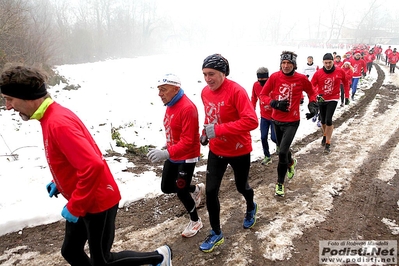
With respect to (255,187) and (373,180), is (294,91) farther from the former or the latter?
(373,180)

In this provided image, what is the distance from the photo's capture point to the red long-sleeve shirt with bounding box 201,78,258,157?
113 inches

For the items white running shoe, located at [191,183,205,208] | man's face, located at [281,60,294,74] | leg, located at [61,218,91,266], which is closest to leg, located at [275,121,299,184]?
man's face, located at [281,60,294,74]

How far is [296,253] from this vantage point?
10.9 ft

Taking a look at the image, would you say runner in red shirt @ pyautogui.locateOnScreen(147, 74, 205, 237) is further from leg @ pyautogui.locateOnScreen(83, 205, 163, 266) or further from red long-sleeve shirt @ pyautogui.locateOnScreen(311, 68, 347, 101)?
red long-sleeve shirt @ pyautogui.locateOnScreen(311, 68, 347, 101)

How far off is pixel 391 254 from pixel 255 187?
2248mm

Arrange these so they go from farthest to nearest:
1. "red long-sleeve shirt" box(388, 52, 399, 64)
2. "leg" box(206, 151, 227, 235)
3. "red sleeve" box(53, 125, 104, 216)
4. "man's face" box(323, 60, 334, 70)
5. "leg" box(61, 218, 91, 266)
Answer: "red long-sleeve shirt" box(388, 52, 399, 64) < "man's face" box(323, 60, 334, 70) < "leg" box(206, 151, 227, 235) < "leg" box(61, 218, 91, 266) < "red sleeve" box(53, 125, 104, 216)

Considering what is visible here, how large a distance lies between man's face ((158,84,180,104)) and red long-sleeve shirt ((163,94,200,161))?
3.8 inches

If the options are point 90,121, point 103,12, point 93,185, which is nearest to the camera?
point 93,185

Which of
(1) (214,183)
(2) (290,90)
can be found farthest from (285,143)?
(1) (214,183)

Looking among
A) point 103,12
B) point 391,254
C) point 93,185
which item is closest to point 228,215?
point 391,254

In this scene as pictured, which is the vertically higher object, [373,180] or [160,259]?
[160,259]

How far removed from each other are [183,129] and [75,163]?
140cm

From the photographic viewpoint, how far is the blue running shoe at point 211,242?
339cm

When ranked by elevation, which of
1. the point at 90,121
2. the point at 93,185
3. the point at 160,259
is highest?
the point at 93,185
